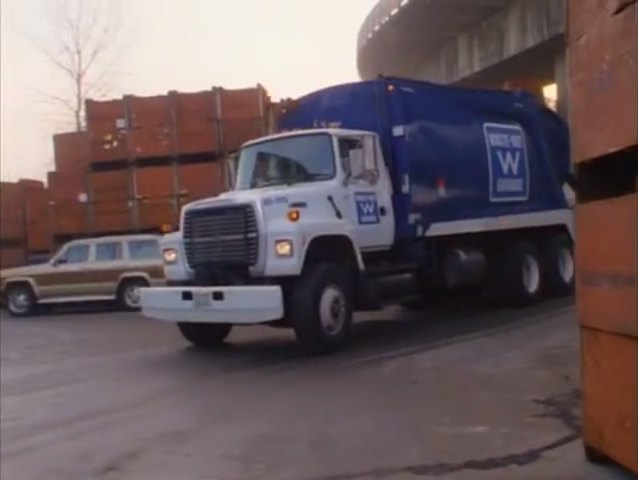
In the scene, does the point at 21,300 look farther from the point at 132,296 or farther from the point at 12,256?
the point at 12,256

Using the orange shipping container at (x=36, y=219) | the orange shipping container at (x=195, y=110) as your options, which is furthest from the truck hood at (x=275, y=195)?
the orange shipping container at (x=36, y=219)

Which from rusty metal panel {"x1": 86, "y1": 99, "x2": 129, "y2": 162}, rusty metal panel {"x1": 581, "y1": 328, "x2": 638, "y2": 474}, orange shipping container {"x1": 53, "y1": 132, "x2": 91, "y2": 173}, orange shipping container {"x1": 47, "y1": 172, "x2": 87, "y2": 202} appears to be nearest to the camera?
rusty metal panel {"x1": 581, "y1": 328, "x2": 638, "y2": 474}

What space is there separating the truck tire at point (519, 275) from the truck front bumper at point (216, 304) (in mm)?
4978

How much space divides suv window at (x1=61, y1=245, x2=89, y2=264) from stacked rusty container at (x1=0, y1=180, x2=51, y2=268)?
441 centimetres

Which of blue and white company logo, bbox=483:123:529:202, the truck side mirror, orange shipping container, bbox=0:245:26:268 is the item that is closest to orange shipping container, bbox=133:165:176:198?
orange shipping container, bbox=0:245:26:268

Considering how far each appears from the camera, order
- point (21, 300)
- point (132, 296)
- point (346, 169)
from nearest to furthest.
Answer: point (346, 169) < point (132, 296) < point (21, 300)

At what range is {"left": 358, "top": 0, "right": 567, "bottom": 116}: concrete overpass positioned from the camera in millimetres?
20625

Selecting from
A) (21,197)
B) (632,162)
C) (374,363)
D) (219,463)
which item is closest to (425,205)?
(374,363)

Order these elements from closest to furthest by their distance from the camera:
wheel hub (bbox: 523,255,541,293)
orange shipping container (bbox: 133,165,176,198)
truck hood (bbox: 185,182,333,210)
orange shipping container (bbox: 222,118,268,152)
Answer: truck hood (bbox: 185,182,333,210), wheel hub (bbox: 523,255,541,293), orange shipping container (bbox: 222,118,268,152), orange shipping container (bbox: 133,165,176,198)

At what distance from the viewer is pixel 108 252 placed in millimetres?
20969

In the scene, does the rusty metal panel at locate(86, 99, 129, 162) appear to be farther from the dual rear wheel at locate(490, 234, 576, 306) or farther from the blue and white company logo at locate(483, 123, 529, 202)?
the dual rear wheel at locate(490, 234, 576, 306)

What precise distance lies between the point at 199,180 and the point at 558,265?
30.5 feet

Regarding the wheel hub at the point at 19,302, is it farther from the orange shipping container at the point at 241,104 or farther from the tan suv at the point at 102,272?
the orange shipping container at the point at 241,104

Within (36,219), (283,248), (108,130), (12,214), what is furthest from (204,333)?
(12,214)
